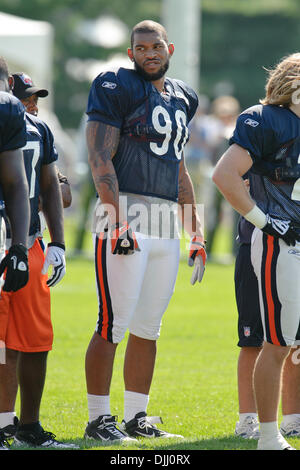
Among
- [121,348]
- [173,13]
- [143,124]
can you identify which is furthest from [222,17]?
[143,124]

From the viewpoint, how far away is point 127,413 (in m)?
5.50

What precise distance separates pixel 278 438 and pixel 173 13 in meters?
14.7

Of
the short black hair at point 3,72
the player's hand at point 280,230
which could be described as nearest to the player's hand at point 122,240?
the player's hand at point 280,230

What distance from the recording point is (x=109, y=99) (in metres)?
5.22

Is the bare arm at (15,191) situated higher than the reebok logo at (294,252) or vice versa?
the bare arm at (15,191)

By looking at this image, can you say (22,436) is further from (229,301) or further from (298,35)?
(298,35)

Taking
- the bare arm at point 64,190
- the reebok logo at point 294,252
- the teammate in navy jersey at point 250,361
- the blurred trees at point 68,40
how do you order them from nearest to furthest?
1. the reebok logo at point 294,252
2. the teammate in navy jersey at point 250,361
3. the bare arm at point 64,190
4. the blurred trees at point 68,40

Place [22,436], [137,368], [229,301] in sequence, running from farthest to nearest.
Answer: [229,301]
[137,368]
[22,436]

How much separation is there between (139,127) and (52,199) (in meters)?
0.59

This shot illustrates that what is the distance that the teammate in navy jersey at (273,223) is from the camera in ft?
15.3

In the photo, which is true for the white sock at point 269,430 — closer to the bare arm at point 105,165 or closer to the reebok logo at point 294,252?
the reebok logo at point 294,252

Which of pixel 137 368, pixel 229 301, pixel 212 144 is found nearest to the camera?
pixel 137 368

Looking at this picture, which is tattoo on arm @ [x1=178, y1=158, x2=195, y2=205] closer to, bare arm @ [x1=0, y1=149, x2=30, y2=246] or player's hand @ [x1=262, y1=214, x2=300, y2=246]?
player's hand @ [x1=262, y1=214, x2=300, y2=246]

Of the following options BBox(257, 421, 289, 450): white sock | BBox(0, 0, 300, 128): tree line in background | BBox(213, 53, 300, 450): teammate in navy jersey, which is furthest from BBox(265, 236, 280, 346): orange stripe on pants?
BBox(0, 0, 300, 128): tree line in background
